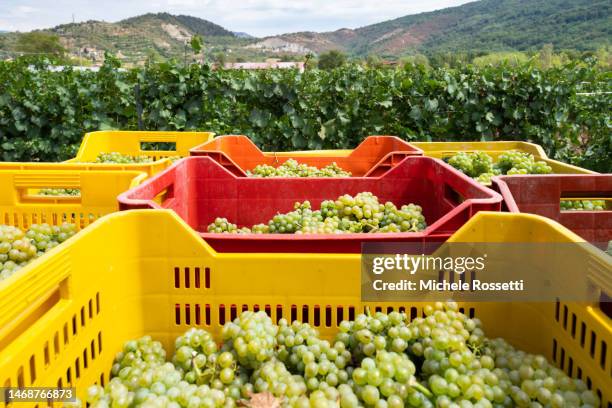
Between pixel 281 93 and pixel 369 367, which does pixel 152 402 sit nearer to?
pixel 369 367

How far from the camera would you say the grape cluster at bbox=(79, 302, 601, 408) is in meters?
1.34

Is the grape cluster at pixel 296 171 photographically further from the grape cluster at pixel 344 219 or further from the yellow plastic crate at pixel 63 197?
the yellow plastic crate at pixel 63 197

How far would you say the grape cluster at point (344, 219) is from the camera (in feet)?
8.11

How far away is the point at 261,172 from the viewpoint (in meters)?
3.74

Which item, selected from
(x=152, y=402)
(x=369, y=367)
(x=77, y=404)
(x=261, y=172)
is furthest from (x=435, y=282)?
(x=261, y=172)

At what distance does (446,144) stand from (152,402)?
3.51 metres

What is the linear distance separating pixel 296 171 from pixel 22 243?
6.22ft

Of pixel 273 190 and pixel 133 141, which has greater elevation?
pixel 133 141

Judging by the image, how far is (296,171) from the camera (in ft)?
12.1

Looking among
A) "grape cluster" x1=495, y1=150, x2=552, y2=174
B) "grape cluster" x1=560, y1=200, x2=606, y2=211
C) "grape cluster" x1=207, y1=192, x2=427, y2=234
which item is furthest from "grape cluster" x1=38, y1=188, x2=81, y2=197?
"grape cluster" x1=560, y1=200, x2=606, y2=211

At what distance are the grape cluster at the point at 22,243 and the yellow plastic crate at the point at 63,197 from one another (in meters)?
0.23

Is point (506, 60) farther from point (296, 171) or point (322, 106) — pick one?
point (296, 171)

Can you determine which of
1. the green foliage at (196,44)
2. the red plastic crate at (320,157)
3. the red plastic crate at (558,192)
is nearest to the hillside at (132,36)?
the green foliage at (196,44)

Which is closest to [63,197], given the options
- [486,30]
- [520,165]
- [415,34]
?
[520,165]
